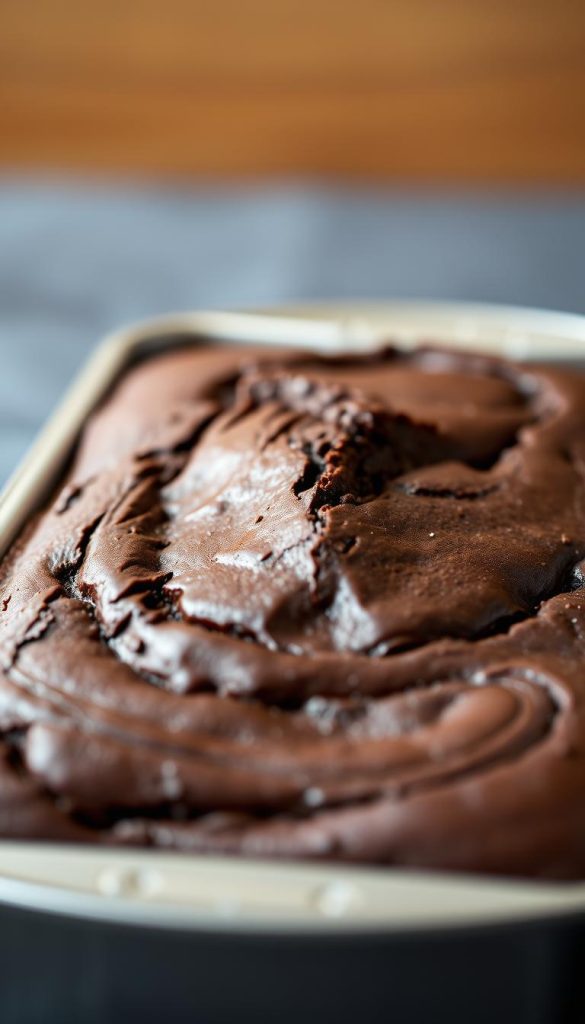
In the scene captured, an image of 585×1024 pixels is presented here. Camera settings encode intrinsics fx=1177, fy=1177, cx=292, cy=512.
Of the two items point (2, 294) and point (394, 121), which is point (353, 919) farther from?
point (394, 121)

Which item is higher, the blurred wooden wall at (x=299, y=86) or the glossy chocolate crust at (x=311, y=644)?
the blurred wooden wall at (x=299, y=86)

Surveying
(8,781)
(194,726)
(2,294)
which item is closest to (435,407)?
(194,726)

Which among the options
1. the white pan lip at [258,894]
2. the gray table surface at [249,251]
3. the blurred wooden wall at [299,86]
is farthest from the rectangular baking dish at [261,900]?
the blurred wooden wall at [299,86]

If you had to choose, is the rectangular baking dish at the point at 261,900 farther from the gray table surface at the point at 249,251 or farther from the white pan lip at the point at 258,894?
the gray table surface at the point at 249,251

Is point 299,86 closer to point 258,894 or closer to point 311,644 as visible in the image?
point 311,644

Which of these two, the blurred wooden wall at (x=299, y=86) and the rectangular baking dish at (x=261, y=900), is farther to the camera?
the blurred wooden wall at (x=299, y=86)

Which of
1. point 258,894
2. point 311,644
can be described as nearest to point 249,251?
point 311,644
